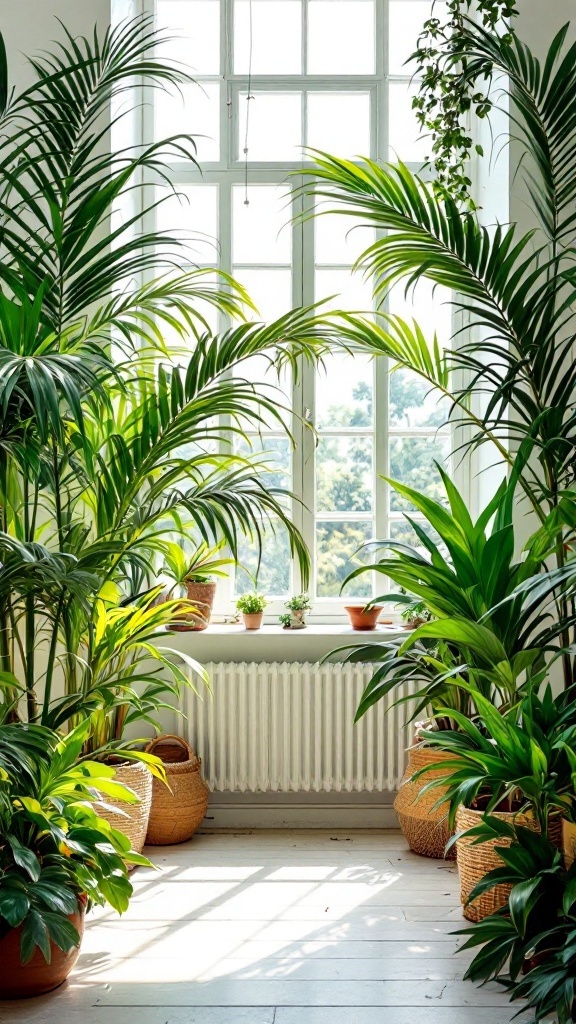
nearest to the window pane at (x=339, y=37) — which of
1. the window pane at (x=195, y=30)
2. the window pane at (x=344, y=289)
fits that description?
the window pane at (x=195, y=30)

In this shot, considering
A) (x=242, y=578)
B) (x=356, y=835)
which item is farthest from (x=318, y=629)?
(x=356, y=835)

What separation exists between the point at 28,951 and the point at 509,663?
51.8 inches

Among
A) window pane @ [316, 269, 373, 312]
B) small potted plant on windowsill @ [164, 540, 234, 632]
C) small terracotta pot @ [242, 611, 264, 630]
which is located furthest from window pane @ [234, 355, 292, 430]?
small terracotta pot @ [242, 611, 264, 630]

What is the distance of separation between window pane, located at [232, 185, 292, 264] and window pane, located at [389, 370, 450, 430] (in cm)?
68

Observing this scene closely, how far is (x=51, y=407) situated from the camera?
1.81 m

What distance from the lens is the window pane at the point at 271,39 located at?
386cm

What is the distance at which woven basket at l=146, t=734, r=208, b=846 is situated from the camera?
332 cm

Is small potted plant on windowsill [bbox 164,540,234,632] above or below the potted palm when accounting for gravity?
above

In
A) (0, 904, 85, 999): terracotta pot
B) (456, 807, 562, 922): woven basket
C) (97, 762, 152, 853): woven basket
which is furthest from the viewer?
(97, 762, 152, 853): woven basket

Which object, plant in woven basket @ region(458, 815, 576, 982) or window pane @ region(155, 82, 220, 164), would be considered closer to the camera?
plant in woven basket @ region(458, 815, 576, 982)

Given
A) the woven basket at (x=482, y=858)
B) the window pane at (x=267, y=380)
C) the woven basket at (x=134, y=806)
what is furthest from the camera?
the window pane at (x=267, y=380)

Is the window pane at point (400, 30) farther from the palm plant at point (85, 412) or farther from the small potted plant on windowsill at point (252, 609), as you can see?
the small potted plant on windowsill at point (252, 609)

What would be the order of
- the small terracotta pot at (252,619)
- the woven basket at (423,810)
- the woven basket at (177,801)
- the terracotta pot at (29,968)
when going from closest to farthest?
the terracotta pot at (29,968), the woven basket at (423,810), the woven basket at (177,801), the small terracotta pot at (252,619)

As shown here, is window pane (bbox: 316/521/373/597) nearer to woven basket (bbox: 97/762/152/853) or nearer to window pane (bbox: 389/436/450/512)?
window pane (bbox: 389/436/450/512)
